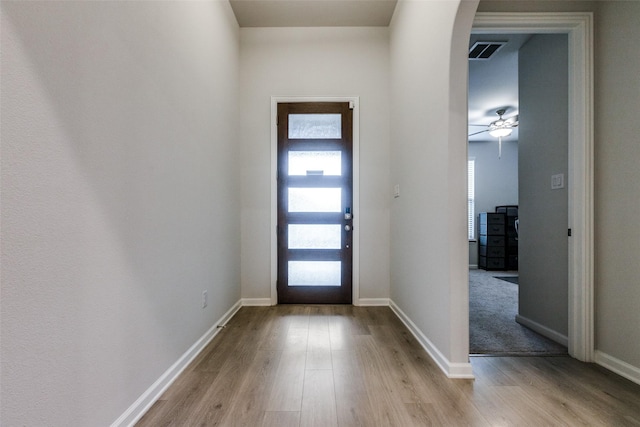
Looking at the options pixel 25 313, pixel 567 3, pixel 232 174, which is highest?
pixel 567 3

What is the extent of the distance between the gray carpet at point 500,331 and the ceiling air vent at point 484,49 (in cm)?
278

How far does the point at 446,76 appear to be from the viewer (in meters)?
1.79

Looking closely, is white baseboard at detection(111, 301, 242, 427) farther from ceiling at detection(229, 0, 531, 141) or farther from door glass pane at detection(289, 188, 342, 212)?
ceiling at detection(229, 0, 531, 141)

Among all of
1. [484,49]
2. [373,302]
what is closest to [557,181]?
[484,49]

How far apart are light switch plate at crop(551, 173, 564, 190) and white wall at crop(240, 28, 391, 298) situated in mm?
1426

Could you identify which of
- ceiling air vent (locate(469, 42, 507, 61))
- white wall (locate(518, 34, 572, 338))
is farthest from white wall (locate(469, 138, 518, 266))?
white wall (locate(518, 34, 572, 338))

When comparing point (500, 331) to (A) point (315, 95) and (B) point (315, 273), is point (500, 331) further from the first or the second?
(A) point (315, 95)

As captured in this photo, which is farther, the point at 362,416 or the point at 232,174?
the point at 232,174

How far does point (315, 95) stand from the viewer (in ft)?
10.5

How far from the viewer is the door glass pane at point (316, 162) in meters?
3.22

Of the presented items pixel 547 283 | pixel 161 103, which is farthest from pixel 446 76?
pixel 547 283

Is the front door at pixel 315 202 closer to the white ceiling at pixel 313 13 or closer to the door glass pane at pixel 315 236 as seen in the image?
the door glass pane at pixel 315 236

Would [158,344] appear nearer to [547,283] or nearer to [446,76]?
[446,76]

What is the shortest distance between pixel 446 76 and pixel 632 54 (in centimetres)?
115
